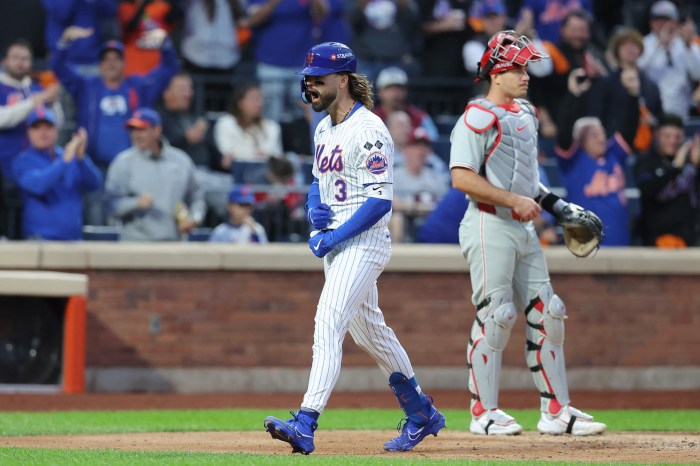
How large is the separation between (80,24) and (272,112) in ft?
7.43

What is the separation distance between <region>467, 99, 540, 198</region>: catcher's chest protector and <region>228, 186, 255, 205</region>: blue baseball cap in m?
4.61

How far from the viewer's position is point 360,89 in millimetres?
7246

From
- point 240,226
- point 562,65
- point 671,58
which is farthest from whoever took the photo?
point 671,58

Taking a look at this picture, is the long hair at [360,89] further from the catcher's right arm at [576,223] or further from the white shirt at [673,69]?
the white shirt at [673,69]

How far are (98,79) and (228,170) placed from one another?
5.22 ft

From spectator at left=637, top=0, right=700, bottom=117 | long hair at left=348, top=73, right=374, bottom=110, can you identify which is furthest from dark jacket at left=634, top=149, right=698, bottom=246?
long hair at left=348, top=73, right=374, bottom=110

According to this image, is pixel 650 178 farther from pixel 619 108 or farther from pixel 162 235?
pixel 162 235

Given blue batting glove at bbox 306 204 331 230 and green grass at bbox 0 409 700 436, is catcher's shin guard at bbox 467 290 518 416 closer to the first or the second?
green grass at bbox 0 409 700 436

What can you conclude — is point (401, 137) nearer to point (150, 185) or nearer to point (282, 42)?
Answer: point (282, 42)

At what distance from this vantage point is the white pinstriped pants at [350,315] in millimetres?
6801

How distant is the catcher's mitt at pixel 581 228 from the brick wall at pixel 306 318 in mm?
4285

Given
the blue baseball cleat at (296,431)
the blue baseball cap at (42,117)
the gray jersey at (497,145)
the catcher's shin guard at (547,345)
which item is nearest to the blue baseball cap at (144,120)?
the blue baseball cap at (42,117)

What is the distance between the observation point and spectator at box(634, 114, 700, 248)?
44.1 ft

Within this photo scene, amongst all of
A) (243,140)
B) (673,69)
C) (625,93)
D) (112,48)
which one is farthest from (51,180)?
(673,69)
